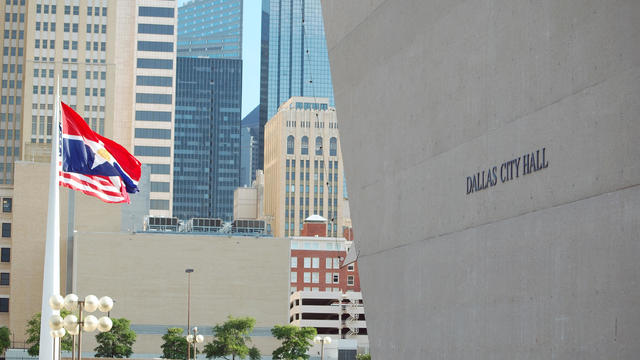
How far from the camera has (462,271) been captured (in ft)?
46.0

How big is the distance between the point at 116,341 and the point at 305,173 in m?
Result: 97.9

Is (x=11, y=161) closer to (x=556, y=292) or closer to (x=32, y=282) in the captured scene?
(x=32, y=282)

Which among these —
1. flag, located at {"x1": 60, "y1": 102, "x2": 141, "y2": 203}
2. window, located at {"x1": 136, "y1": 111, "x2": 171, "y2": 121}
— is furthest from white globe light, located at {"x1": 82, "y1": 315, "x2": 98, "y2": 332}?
window, located at {"x1": 136, "y1": 111, "x2": 171, "y2": 121}

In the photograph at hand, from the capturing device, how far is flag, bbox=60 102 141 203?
31859 mm

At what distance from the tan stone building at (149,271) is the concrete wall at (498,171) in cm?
8827

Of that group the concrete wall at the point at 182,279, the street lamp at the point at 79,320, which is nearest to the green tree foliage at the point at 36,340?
the concrete wall at the point at 182,279

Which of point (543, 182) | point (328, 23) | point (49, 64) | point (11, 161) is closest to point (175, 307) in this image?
point (49, 64)

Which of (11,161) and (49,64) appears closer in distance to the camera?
(49,64)

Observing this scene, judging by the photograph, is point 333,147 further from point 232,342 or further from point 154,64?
point 232,342

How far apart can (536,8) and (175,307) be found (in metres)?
96.3

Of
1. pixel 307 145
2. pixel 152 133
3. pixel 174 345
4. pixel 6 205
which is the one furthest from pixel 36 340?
pixel 307 145

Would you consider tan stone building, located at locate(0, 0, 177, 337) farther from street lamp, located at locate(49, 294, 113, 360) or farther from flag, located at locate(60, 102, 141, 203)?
street lamp, located at locate(49, 294, 113, 360)

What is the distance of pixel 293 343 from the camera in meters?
92.2

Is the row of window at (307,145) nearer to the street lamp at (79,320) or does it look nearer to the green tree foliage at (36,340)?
the green tree foliage at (36,340)
